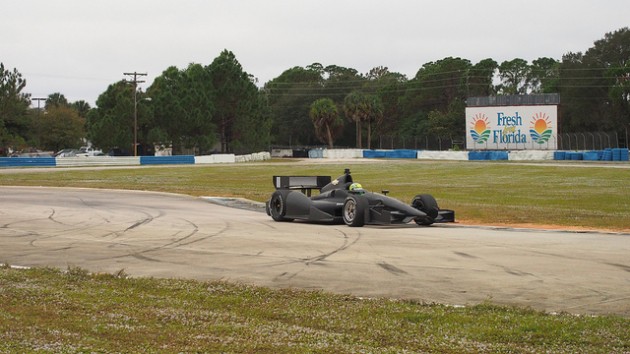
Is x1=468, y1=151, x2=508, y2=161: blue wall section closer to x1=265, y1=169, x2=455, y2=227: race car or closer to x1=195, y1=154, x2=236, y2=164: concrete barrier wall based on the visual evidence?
x1=195, y1=154, x2=236, y2=164: concrete barrier wall

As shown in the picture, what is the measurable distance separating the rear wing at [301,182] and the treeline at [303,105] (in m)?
74.5

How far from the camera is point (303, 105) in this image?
170 m

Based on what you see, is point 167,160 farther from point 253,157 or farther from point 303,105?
point 303,105

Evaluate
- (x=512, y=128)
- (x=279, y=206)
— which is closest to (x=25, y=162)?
(x=279, y=206)

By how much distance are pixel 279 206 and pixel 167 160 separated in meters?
63.3

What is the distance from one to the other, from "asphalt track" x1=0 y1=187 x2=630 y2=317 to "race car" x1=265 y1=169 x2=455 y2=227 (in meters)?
0.40

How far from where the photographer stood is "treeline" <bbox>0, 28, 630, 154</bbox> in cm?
10412

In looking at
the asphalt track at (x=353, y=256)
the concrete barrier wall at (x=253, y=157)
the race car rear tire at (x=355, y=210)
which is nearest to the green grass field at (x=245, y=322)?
the asphalt track at (x=353, y=256)

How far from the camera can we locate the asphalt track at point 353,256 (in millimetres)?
11844

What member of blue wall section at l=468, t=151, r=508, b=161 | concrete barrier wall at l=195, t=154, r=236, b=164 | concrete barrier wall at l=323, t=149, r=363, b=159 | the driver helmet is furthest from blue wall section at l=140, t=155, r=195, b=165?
the driver helmet

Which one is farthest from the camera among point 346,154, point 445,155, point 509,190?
point 346,154

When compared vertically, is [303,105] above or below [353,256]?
above

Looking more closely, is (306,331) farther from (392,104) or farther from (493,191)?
(392,104)

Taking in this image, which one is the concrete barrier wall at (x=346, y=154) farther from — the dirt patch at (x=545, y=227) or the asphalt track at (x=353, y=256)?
the asphalt track at (x=353, y=256)
